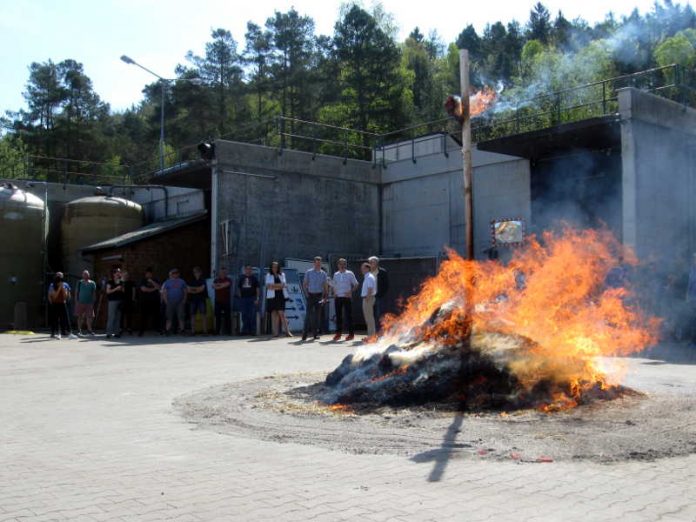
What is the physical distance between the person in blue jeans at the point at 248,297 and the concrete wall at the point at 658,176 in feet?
32.1

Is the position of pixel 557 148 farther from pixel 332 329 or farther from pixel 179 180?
pixel 179 180

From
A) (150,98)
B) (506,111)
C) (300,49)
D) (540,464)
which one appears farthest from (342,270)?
(150,98)

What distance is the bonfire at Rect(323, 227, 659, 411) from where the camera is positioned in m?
7.51

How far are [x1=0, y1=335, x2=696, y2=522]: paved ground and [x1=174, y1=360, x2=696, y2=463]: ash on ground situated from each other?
26 centimetres

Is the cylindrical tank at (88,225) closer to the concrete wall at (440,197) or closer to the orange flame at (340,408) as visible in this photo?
the concrete wall at (440,197)

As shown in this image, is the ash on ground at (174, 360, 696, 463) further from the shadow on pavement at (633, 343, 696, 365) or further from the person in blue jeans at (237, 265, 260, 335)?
the person in blue jeans at (237, 265, 260, 335)

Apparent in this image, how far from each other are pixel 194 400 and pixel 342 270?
29.9 ft

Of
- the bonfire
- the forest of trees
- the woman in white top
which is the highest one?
the forest of trees

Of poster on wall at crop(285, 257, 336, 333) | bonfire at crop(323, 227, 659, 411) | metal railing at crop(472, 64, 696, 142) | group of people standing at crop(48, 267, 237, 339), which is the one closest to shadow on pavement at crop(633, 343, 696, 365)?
bonfire at crop(323, 227, 659, 411)

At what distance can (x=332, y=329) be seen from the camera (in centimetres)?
2128

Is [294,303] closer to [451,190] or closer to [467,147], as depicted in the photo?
[451,190]

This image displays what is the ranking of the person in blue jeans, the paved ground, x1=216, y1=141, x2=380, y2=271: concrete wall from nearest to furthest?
the paved ground < the person in blue jeans < x1=216, y1=141, x2=380, y2=271: concrete wall

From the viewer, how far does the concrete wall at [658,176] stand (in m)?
16.8

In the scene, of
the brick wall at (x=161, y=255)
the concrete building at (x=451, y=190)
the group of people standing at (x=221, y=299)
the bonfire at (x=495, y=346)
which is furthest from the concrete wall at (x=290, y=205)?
the bonfire at (x=495, y=346)
